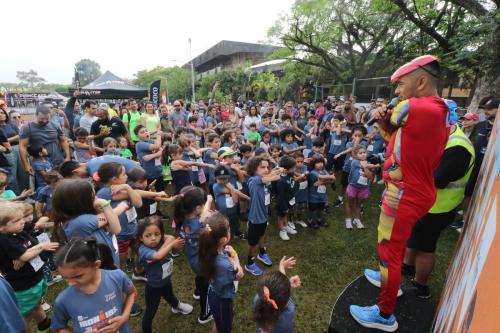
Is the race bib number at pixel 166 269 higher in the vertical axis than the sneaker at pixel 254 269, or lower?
higher

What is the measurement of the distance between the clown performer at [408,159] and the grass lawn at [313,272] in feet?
3.54

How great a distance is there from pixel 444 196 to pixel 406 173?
93cm

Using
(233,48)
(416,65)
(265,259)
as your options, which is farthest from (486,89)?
(233,48)

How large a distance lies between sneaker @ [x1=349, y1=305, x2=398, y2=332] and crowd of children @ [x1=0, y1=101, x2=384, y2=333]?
747 mm

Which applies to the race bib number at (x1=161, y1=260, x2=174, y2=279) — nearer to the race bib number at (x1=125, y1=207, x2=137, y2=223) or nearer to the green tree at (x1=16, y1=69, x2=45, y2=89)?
the race bib number at (x1=125, y1=207, x2=137, y2=223)

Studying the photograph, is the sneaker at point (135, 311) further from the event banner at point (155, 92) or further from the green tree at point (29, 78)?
the green tree at point (29, 78)

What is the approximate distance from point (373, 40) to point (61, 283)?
20.8 m

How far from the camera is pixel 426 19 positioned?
45.4 ft

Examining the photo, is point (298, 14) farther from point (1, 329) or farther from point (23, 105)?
point (23, 105)

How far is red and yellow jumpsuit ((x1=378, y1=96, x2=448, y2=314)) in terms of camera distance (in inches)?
75.2

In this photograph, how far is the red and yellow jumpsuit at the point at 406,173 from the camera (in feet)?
6.26

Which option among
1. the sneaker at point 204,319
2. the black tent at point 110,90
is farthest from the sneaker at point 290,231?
the black tent at point 110,90

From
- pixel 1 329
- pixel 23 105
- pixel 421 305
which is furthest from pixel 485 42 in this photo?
pixel 23 105

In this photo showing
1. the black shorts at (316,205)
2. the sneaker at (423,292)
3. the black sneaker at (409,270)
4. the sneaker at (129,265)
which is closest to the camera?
the sneaker at (423,292)
